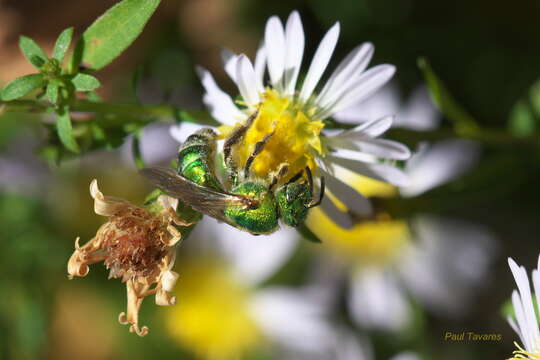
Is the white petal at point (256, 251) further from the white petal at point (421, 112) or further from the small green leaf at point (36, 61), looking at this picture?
the small green leaf at point (36, 61)

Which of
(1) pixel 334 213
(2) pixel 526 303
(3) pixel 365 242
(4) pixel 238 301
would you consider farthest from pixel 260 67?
(4) pixel 238 301

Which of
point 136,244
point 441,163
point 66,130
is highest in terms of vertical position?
point 441,163

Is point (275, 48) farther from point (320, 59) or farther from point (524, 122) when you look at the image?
point (524, 122)

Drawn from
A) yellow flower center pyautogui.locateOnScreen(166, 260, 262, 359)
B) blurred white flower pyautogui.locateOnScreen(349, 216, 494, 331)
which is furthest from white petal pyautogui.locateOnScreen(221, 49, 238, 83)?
yellow flower center pyautogui.locateOnScreen(166, 260, 262, 359)

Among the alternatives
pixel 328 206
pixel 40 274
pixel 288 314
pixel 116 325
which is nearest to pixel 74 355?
pixel 116 325

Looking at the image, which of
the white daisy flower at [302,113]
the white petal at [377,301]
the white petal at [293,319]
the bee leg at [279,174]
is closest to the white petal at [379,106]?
the white petal at [377,301]

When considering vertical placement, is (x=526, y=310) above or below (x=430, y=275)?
below

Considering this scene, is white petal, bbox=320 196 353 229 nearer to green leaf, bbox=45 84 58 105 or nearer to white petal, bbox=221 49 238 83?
white petal, bbox=221 49 238 83

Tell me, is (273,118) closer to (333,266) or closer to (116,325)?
(333,266)
